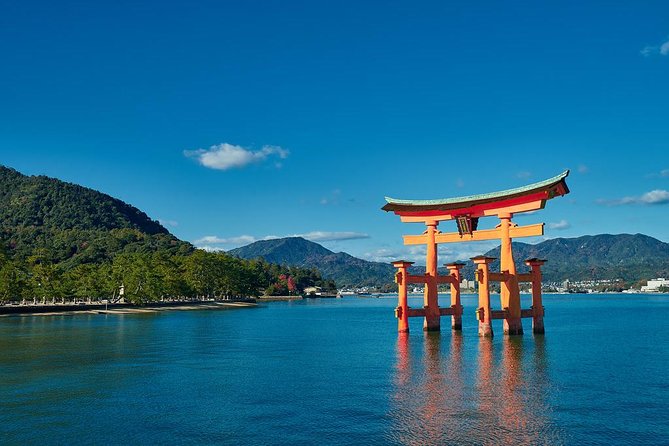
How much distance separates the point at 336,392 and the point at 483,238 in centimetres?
2390

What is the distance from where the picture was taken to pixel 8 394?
23.1 m

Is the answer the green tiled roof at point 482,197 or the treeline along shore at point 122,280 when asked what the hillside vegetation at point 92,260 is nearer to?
the treeline along shore at point 122,280

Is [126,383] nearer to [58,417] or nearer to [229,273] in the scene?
[58,417]

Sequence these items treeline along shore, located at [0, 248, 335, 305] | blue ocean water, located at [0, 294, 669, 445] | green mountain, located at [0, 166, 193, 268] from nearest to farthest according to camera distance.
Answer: blue ocean water, located at [0, 294, 669, 445] → treeline along shore, located at [0, 248, 335, 305] → green mountain, located at [0, 166, 193, 268]

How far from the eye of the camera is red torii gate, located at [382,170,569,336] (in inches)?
1561

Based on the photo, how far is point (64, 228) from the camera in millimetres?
168375

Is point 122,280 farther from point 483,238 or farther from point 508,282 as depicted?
point 508,282

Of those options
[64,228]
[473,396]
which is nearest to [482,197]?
[473,396]

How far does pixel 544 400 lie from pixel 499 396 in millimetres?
1576

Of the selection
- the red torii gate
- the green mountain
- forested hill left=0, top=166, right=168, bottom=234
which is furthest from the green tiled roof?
forested hill left=0, top=166, right=168, bottom=234

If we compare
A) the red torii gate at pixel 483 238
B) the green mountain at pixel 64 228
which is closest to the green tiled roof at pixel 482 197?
the red torii gate at pixel 483 238

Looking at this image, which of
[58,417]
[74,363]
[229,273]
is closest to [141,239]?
[229,273]

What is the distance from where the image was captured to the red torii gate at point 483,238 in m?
39.7

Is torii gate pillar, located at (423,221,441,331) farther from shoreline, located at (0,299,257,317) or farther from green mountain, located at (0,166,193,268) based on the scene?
green mountain, located at (0,166,193,268)
